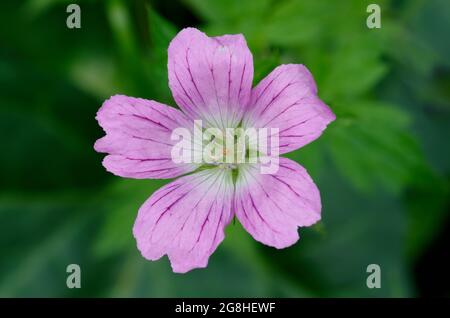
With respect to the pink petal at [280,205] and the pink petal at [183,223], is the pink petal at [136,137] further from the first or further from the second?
the pink petal at [280,205]

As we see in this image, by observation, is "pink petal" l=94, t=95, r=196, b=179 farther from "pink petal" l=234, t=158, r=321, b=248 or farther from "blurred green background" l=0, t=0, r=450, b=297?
"blurred green background" l=0, t=0, r=450, b=297

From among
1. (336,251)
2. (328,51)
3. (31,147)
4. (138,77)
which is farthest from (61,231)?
(328,51)

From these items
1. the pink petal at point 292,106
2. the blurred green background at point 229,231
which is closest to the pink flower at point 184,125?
the pink petal at point 292,106

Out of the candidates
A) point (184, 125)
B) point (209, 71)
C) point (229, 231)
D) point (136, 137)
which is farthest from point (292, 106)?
point (229, 231)
